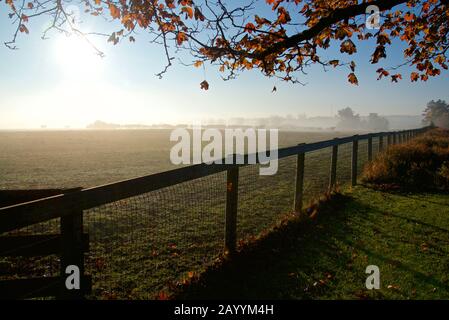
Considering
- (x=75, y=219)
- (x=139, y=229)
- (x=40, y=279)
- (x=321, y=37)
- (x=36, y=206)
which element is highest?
(x=321, y=37)

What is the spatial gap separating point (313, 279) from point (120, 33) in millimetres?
5731

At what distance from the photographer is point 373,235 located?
563 cm

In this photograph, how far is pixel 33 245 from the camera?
295cm

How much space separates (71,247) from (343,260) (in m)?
3.61

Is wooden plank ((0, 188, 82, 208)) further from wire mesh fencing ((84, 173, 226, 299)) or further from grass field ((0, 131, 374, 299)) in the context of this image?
wire mesh fencing ((84, 173, 226, 299))

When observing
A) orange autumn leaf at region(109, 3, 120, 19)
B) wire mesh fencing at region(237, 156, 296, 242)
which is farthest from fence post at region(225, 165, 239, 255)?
orange autumn leaf at region(109, 3, 120, 19)

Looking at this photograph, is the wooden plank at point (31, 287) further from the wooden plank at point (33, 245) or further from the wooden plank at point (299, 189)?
the wooden plank at point (299, 189)

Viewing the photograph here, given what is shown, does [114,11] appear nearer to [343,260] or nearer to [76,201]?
[76,201]

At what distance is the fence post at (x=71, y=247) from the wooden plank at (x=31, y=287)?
4cm

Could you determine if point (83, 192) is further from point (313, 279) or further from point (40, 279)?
point (313, 279)

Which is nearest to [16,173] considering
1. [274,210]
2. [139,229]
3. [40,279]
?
[139,229]

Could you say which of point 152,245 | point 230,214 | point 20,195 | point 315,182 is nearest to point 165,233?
point 152,245

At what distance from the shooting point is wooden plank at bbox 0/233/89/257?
2.89 m

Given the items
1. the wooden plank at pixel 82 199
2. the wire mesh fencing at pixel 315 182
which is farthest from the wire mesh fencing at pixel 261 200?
the wooden plank at pixel 82 199
